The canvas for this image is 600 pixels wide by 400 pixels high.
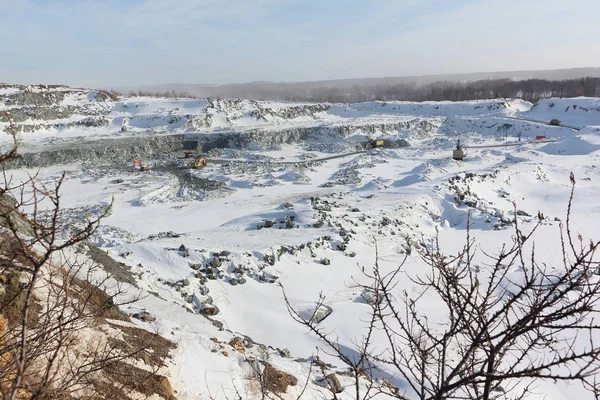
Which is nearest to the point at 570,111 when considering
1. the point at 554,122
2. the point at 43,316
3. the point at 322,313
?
the point at 554,122

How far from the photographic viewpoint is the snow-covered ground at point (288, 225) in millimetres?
8219

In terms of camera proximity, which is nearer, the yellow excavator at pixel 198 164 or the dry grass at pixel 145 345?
the dry grass at pixel 145 345

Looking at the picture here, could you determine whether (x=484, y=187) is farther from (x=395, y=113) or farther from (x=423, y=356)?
(x=395, y=113)

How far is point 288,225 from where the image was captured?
51.1 ft

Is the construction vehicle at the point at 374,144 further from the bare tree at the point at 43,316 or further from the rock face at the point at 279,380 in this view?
the bare tree at the point at 43,316

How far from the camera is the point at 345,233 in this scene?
14.6 meters

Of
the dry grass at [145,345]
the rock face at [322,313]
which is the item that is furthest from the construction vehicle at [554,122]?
the dry grass at [145,345]

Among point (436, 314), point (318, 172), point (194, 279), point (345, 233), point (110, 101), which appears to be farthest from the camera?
point (110, 101)

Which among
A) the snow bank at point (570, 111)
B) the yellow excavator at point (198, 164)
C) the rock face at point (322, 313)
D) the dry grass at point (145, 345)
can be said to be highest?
the snow bank at point (570, 111)

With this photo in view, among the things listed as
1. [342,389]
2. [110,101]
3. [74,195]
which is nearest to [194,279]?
[342,389]

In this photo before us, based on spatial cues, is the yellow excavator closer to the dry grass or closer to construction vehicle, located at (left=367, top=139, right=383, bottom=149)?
construction vehicle, located at (left=367, top=139, right=383, bottom=149)

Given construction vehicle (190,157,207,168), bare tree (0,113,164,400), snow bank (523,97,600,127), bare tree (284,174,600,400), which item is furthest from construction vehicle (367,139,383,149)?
bare tree (284,174,600,400)

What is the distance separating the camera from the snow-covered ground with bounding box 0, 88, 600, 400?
822cm

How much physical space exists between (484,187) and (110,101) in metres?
48.6
